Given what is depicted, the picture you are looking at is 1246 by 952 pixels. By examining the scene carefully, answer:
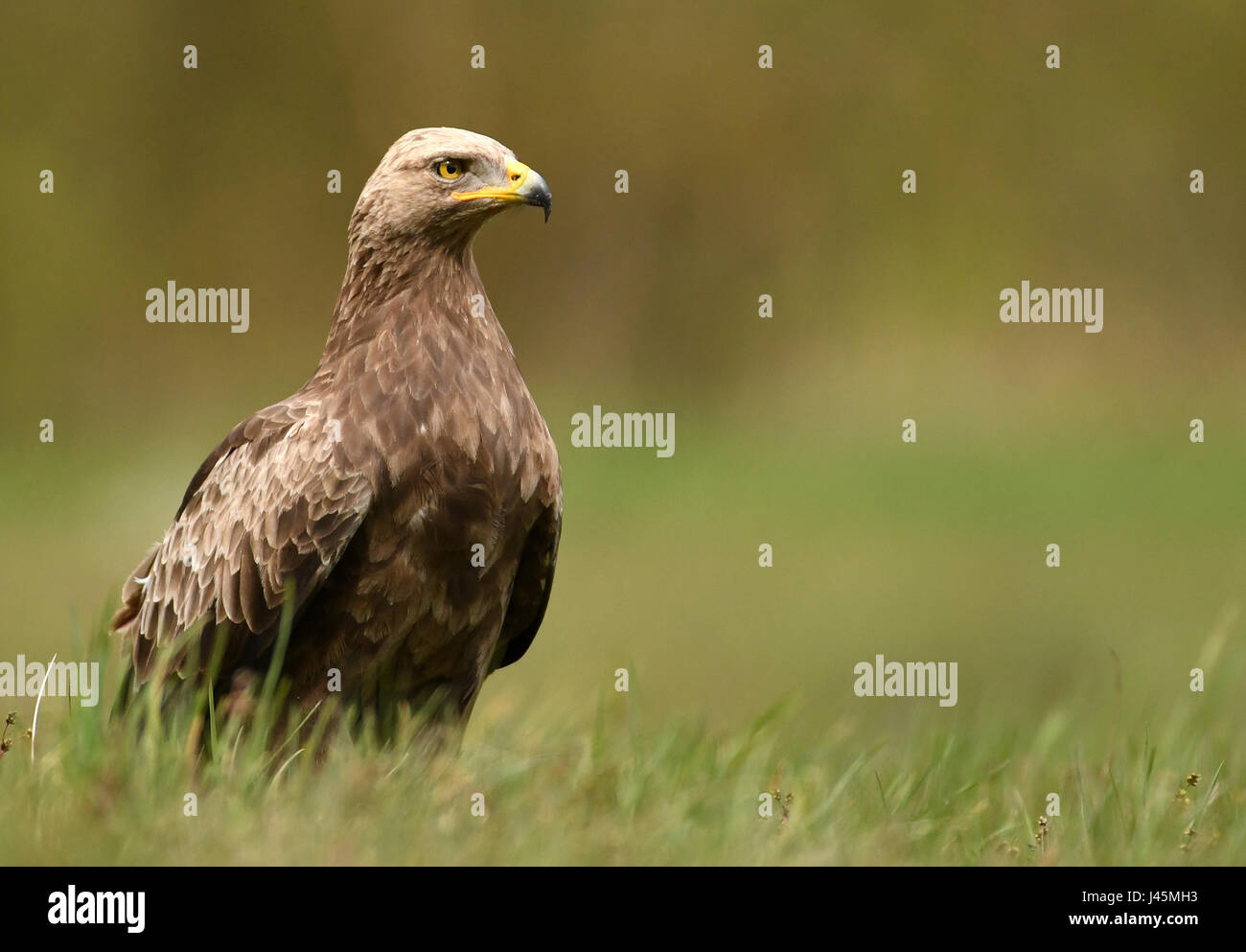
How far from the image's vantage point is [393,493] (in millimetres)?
6012

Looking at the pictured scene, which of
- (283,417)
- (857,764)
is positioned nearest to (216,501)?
(283,417)

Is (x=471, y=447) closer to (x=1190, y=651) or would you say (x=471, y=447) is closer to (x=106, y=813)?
(x=106, y=813)

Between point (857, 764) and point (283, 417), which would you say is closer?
point (857, 764)

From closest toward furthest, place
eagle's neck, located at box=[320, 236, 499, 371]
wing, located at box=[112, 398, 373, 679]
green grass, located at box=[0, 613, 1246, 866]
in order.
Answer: green grass, located at box=[0, 613, 1246, 866]
wing, located at box=[112, 398, 373, 679]
eagle's neck, located at box=[320, 236, 499, 371]

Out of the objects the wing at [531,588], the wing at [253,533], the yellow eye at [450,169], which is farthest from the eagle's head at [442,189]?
the wing at [531,588]

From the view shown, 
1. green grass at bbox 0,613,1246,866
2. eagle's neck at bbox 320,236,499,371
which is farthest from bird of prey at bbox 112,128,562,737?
green grass at bbox 0,613,1246,866

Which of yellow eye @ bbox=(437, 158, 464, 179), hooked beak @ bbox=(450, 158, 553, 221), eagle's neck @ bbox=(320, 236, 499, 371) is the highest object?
yellow eye @ bbox=(437, 158, 464, 179)

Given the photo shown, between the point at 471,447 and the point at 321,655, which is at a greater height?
the point at 471,447

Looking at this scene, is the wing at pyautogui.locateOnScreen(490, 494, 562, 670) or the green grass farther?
the wing at pyautogui.locateOnScreen(490, 494, 562, 670)

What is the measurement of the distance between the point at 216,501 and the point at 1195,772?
340 centimetres

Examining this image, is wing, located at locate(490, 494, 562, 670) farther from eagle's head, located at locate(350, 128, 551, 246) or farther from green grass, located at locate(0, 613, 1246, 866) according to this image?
eagle's head, located at locate(350, 128, 551, 246)

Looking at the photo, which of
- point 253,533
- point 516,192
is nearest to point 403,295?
point 516,192

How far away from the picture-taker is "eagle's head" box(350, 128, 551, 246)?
20.9 ft

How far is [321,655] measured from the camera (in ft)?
20.3
